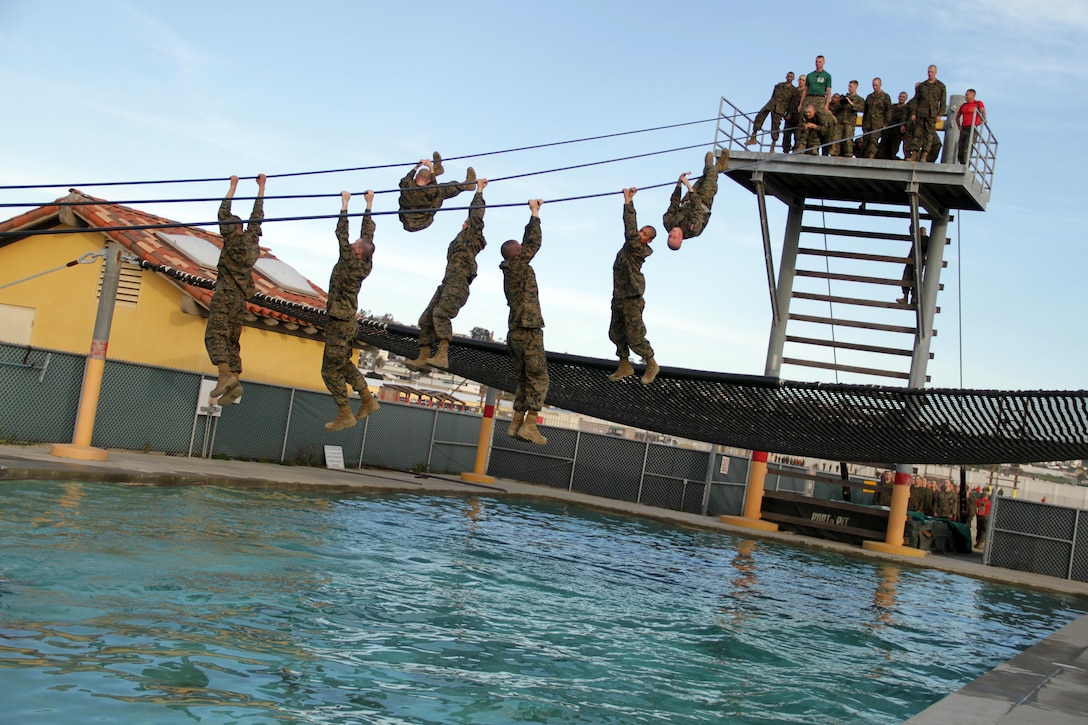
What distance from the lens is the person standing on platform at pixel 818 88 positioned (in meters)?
19.7

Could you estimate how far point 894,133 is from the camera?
20062mm

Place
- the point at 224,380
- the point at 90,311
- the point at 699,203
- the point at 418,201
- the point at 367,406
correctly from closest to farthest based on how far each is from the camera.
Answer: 1. the point at 699,203
2. the point at 418,201
3. the point at 367,406
4. the point at 224,380
5. the point at 90,311

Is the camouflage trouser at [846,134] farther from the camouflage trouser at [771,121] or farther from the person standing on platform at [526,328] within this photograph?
the person standing on platform at [526,328]

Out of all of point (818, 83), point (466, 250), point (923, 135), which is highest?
point (818, 83)

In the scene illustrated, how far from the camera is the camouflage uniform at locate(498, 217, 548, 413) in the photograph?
10.9 m

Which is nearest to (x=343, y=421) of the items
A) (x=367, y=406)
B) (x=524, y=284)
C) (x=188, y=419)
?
(x=367, y=406)

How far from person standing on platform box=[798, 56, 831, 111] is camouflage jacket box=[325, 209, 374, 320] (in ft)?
38.1

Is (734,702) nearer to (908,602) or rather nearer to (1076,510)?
(908,602)

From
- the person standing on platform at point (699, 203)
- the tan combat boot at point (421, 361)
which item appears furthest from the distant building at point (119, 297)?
the person standing on platform at point (699, 203)

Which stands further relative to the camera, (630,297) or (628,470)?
(628,470)

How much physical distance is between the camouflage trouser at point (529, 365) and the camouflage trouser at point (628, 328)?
2.82 feet

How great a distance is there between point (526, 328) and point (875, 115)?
38.0 feet

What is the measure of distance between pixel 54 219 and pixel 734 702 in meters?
17.2

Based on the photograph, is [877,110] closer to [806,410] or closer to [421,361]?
[806,410]
